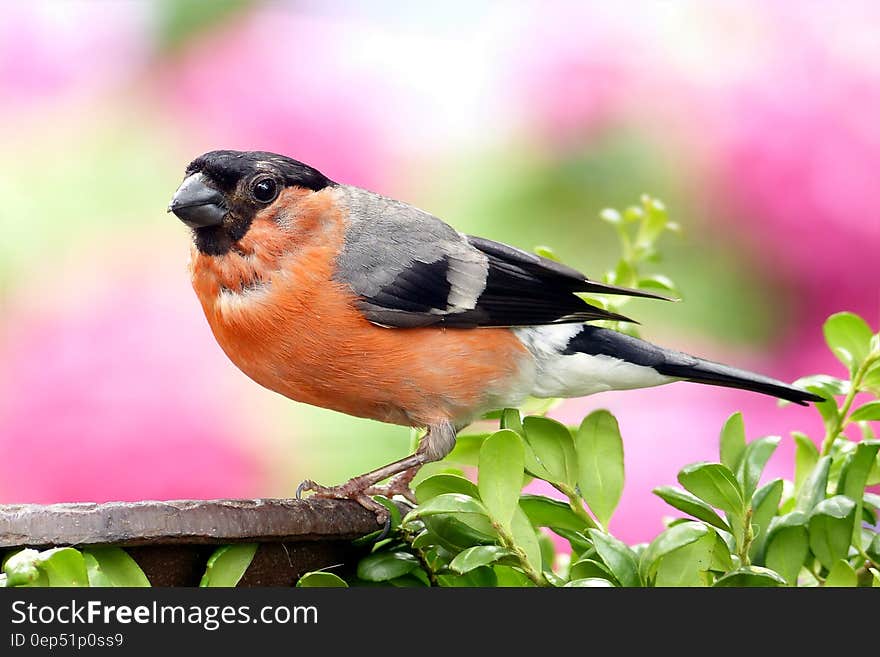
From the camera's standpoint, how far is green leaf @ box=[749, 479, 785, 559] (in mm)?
681

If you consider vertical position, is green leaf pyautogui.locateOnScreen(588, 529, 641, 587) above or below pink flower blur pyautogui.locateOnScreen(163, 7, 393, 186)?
below

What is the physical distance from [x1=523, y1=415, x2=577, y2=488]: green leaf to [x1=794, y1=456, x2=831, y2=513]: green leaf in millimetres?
151

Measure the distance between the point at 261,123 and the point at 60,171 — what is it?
44 cm

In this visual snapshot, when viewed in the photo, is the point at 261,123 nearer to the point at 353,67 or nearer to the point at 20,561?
the point at 353,67

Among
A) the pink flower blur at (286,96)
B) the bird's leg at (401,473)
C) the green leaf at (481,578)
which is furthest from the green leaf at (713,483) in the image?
the pink flower blur at (286,96)

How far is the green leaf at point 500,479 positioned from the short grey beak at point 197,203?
1.77ft

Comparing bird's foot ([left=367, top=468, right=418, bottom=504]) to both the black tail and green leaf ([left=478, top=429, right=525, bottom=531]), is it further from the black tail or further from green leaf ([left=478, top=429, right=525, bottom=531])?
green leaf ([left=478, top=429, right=525, bottom=531])

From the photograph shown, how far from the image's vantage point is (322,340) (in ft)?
3.44

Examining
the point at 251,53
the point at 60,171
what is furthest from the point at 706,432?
the point at 60,171

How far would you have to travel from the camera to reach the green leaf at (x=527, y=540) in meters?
0.60

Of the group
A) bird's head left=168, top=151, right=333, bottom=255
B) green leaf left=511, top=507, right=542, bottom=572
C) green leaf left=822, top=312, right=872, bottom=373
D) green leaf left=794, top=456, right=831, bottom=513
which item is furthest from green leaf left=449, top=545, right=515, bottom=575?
bird's head left=168, top=151, right=333, bottom=255

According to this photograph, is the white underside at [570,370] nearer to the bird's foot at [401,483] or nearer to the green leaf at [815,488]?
the bird's foot at [401,483]

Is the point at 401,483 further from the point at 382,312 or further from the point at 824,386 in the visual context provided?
the point at 824,386


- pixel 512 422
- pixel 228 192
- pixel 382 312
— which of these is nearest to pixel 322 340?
pixel 382 312
